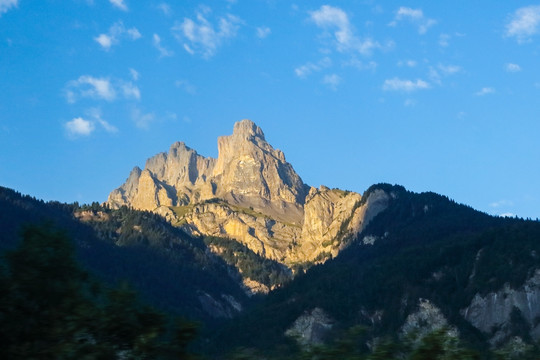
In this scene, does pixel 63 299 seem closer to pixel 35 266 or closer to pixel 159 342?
pixel 35 266

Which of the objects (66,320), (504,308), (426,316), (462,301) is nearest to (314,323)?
(426,316)

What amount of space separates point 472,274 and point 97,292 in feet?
593

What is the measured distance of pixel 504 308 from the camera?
550 feet

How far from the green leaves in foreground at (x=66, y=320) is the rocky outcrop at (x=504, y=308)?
155066mm

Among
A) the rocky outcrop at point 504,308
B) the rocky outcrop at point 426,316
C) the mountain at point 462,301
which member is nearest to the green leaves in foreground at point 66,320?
the mountain at point 462,301

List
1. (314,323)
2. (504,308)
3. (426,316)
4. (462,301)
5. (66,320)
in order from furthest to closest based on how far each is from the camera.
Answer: (314,323)
(462,301)
(426,316)
(504,308)
(66,320)

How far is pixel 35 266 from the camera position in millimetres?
19125

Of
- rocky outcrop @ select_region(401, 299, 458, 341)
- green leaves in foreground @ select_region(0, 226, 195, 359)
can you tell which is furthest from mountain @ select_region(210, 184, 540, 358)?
green leaves in foreground @ select_region(0, 226, 195, 359)

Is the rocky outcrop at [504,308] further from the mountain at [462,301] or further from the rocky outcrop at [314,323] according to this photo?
the rocky outcrop at [314,323]

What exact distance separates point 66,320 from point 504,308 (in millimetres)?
165734

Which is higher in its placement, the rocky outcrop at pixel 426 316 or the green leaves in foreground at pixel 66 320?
the rocky outcrop at pixel 426 316

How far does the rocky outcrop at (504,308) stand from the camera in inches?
6403

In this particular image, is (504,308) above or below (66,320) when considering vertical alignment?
above

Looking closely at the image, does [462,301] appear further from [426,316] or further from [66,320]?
Answer: [66,320]
